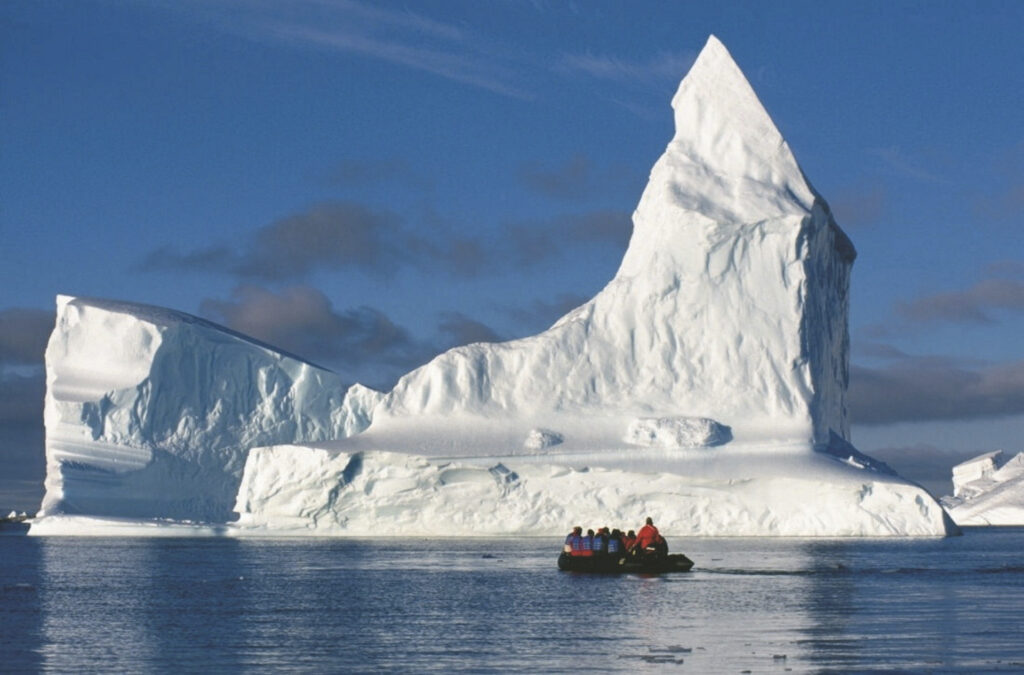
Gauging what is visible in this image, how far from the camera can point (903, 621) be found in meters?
18.7

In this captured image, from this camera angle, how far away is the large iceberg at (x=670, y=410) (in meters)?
41.2

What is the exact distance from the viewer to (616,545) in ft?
→ 101

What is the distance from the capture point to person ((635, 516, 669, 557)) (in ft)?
96.9

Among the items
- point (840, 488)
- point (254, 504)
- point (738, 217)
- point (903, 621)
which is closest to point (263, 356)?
point (254, 504)

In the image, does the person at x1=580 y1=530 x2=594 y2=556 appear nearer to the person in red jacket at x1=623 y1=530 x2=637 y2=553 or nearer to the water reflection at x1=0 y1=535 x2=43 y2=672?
the person in red jacket at x1=623 y1=530 x2=637 y2=553

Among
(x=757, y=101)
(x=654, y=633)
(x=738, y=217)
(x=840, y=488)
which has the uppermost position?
(x=757, y=101)

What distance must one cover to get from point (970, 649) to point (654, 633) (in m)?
3.79

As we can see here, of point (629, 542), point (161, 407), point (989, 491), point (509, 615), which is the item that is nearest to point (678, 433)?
point (629, 542)

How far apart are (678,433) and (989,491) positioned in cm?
6115

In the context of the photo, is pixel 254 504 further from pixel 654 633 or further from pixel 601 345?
pixel 654 633

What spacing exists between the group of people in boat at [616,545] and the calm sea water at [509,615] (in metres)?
0.85

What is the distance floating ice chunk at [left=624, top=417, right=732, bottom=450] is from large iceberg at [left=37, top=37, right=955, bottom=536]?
0.05 metres

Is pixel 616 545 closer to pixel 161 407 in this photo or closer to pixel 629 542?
pixel 629 542

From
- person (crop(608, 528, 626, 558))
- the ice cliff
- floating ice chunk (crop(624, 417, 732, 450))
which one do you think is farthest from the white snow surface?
person (crop(608, 528, 626, 558))
